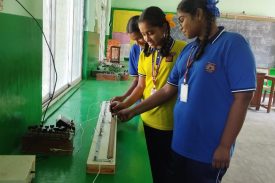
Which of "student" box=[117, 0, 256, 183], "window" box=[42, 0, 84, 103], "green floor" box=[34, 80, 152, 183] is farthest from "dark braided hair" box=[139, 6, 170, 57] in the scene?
"window" box=[42, 0, 84, 103]

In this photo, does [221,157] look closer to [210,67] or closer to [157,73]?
[210,67]

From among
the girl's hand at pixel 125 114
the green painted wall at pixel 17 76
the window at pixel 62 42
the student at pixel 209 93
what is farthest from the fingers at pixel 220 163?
the window at pixel 62 42

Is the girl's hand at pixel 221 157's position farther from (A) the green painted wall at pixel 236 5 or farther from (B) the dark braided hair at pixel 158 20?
(A) the green painted wall at pixel 236 5

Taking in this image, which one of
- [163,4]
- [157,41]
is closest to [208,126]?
[157,41]

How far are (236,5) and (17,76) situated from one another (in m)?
7.81

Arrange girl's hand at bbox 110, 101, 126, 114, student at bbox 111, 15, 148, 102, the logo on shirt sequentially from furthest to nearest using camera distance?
student at bbox 111, 15, 148, 102 → girl's hand at bbox 110, 101, 126, 114 → the logo on shirt

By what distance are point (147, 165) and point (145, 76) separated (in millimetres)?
787

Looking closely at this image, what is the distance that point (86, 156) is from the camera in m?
1.27

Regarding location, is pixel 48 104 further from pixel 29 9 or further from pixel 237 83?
pixel 237 83

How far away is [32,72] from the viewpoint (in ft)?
4.68

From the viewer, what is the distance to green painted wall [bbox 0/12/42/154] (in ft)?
3.59

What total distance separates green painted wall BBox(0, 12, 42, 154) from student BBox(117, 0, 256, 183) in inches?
27.9

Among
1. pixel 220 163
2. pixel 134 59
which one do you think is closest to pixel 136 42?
pixel 134 59

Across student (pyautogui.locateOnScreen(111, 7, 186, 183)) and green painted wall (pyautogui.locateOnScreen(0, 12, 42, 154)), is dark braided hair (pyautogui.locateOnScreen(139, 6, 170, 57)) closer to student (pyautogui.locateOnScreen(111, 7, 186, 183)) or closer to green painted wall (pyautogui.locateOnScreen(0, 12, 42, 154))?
student (pyautogui.locateOnScreen(111, 7, 186, 183))
